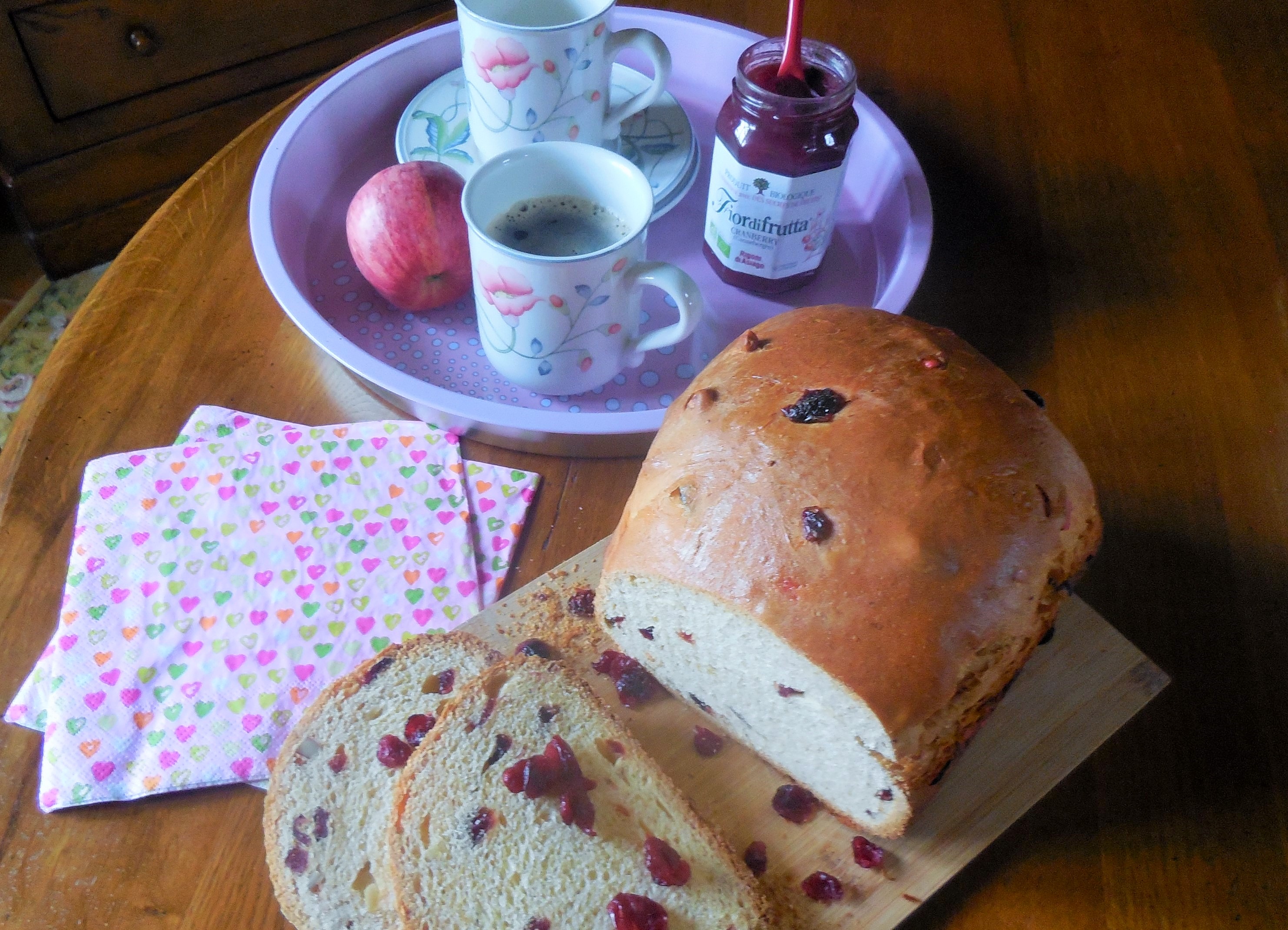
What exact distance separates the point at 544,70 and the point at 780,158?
38cm

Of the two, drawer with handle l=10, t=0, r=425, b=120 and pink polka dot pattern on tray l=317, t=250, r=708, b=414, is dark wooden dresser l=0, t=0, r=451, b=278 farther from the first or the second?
pink polka dot pattern on tray l=317, t=250, r=708, b=414

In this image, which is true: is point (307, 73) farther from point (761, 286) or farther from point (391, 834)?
point (391, 834)

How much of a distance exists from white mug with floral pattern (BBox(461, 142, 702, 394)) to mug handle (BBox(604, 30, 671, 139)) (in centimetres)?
26

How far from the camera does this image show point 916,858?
0.94 m

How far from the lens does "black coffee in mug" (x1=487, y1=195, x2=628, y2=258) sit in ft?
4.03

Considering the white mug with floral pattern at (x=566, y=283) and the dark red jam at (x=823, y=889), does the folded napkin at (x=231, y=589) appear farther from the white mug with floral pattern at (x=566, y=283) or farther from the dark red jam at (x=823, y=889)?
the dark red jam at (x=823, y=889)

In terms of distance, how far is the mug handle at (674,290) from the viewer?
116 cm

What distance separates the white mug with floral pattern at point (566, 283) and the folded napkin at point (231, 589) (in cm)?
16

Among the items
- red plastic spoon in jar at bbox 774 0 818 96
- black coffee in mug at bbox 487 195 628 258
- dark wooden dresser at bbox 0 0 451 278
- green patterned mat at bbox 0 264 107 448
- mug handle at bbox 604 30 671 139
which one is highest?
red plastic spoon in jar at bbox 774 0 818 96

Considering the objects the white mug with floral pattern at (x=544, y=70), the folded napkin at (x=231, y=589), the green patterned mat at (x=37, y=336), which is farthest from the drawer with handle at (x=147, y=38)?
the folded napkin at (x=231, y=589)

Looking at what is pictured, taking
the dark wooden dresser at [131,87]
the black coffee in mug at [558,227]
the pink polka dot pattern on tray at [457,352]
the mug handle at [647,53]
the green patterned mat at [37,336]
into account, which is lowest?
the green patterned mat at [37,336]

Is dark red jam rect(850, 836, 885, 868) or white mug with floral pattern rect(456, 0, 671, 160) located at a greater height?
white mug with floral pattern rect(456, 0, 671, 160)

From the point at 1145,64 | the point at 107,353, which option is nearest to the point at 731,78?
the point at 1145,64

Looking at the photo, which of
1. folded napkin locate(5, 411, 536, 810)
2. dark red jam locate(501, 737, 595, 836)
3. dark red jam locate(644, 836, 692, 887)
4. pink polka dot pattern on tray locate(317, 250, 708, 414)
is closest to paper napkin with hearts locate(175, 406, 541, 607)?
folded napkin locate(5, 411, 536, 810)
